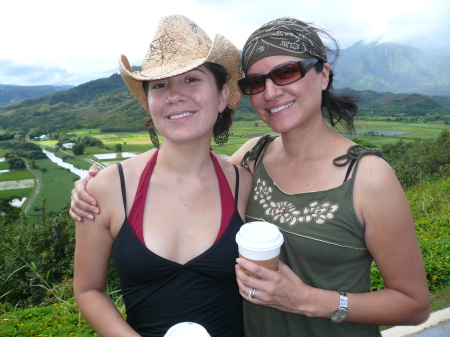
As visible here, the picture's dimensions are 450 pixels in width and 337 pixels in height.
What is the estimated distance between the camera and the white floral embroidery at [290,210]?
1524 mm

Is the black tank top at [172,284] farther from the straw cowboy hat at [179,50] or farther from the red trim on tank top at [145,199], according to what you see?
the straw cowboy hat at [179,50]

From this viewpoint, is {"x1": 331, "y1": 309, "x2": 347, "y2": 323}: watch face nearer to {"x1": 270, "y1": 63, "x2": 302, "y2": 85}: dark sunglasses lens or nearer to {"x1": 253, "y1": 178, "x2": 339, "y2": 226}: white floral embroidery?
{"x1": 253, "y1": 178, "x2": 339, "y2": 226}: white floral embroidery

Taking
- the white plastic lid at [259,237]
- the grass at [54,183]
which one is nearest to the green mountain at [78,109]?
the grass at [54,183]

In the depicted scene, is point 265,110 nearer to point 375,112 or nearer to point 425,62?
point 375,112

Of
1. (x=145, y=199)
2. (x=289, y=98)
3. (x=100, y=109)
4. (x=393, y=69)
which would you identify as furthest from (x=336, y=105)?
(x=393, y=69)

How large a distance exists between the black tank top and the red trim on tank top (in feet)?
0.10

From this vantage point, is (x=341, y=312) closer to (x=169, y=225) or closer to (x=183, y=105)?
(x=169, y=225)

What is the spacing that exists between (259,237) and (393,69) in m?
125

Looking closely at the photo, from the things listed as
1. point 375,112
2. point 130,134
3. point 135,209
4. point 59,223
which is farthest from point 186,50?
point 130,134

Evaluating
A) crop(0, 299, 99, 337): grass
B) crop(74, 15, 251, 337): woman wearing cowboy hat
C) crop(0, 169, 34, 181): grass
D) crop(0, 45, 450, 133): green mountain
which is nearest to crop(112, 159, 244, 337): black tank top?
crop(74, 15, 251, 337): woman wearing cowboy hat

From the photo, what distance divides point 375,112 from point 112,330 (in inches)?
1552

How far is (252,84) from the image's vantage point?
6.15 feet

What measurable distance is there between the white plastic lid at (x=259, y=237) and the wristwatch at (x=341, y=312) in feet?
1.62

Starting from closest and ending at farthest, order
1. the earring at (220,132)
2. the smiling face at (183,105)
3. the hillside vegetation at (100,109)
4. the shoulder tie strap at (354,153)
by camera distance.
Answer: the shoulder tie strap at (354,153), the smiling face at (183,105), the earring at (220,132), the hillside vegetation at (100,109)
